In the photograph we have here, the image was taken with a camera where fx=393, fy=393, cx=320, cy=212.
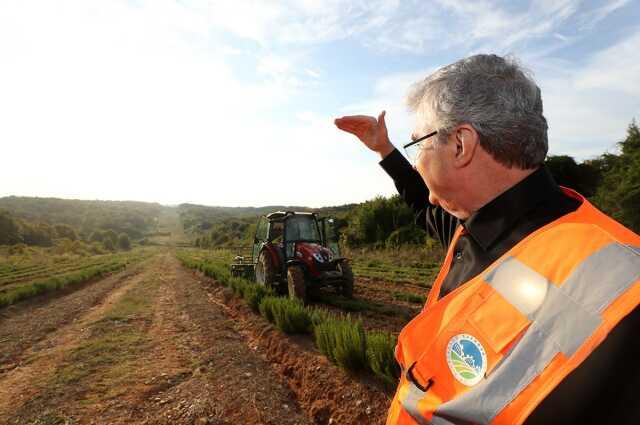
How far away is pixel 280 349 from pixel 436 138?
5.09m

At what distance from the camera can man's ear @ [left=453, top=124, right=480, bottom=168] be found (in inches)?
53.4

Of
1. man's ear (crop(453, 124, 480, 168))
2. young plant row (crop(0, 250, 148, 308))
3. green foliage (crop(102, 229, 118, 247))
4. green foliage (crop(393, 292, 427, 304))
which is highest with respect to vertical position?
man's ear (crop(453, 124, 480, 168))

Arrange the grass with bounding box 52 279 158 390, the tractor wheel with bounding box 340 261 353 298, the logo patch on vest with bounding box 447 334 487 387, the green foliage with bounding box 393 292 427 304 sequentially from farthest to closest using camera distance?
1. the green foliage with bounding box 393 292 427 304
2. the tractor wheel with bounding box 340 261 353 298
3. the grass with bounding box 52 279 158 390
4. the logo patch on vest with bounding box 447 334 487 387

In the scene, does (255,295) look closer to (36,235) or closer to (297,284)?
(297,284)

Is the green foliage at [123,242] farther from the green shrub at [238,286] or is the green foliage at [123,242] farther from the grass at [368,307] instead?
the grass at [368,307]

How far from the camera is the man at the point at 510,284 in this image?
0.84 meters

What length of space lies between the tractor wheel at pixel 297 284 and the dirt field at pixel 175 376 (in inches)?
43.1

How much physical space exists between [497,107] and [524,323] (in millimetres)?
731

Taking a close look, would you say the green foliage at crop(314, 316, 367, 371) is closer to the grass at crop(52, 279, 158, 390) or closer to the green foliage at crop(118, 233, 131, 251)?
the grass at crop(52, 279, 158, 390)

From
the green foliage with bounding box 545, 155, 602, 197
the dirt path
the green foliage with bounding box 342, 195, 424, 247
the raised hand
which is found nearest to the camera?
the raised hand

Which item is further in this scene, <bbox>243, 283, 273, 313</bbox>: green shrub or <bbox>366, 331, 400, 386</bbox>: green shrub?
<bbox>243, 283, 273, 313</bbox>: green shrub

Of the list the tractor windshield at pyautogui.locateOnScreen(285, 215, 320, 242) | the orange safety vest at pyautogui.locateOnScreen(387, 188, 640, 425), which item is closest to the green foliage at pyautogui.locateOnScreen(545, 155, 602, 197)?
the tractor windshield at pyautogui.locateOnScreen(285, 215, 320, 242)

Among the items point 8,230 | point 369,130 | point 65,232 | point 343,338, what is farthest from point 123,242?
point 369,130

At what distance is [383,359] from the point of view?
390 centimetres
